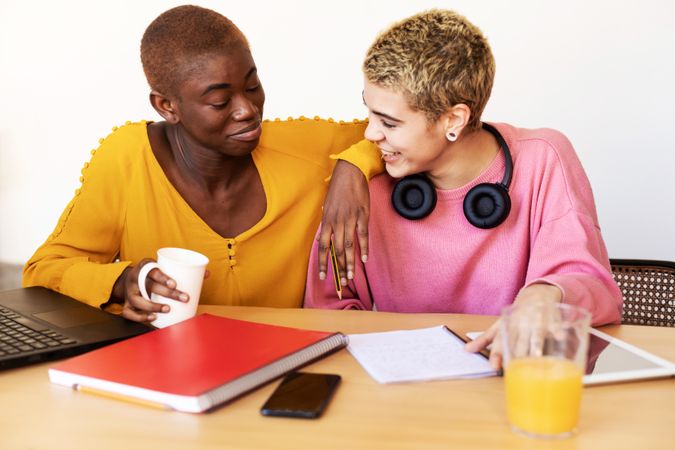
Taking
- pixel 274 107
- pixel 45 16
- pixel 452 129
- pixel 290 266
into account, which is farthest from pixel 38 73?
pixel 452 129

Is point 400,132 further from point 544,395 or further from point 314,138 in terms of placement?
point 544,395

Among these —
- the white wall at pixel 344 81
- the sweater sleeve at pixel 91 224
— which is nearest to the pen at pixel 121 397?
the sweater sleeve at pixel 91 224

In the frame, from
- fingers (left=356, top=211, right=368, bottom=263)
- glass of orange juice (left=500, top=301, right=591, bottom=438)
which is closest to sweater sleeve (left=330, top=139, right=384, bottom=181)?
fingers (left=356, top=211, right=368, bottom=263)

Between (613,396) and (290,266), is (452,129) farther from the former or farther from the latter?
(613,396)

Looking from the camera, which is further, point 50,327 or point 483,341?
point 50,327

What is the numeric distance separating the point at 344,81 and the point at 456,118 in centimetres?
122

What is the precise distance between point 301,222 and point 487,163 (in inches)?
17.2

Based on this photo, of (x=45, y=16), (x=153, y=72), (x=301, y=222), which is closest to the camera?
(x=153, y=72)

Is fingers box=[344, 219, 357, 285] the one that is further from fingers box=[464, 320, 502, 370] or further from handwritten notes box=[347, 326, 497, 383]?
fingers box=[464, 320, 502, 370]

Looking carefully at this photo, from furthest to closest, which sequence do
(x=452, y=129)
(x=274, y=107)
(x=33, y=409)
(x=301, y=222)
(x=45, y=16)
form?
1. (x=45, y=16)
2. (x=274, y=107)
3. (x=301, y=222)
4. (x=452, y=129)
5. (x=33, y=409)

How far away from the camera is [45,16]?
285 centimetres

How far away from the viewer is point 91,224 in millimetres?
1558

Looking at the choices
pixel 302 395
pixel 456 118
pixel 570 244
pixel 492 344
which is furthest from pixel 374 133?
pixel 302 395

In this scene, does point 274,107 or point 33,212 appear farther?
point 33,212
